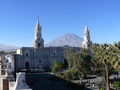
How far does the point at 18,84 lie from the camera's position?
5531 millimetres

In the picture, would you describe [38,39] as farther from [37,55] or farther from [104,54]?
[104,54]

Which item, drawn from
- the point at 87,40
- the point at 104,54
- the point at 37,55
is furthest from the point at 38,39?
the point at 104,54

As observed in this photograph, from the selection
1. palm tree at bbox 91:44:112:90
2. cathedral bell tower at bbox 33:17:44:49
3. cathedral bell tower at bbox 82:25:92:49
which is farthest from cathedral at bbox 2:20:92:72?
palm tree at bbox 91:44:112:90

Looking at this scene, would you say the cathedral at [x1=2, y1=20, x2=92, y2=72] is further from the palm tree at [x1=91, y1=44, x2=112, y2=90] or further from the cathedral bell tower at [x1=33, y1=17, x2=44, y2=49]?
the palm tree at [x1=91, y1=44, x2=112, y2=90]

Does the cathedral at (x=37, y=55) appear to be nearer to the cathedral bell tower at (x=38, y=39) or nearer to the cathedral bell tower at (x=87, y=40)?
the cathedral bell tower at (x=38, y=39)

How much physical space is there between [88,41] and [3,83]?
5863 centimetres

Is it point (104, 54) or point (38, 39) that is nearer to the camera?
point (104, 54)

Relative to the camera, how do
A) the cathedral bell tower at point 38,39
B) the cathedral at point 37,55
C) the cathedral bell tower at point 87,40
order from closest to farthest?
1. the cathedral at point 37,55
2. the cathedral bell tower at point 38,39
3. the cathedral bell tower at point 87,40

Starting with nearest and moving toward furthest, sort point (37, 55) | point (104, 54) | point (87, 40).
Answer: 1. point (104, 54)
2. point (37, 55)
3. point (87, 40)

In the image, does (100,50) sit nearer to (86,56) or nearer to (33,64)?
(86,56)

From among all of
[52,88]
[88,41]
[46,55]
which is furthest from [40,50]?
[52,88]

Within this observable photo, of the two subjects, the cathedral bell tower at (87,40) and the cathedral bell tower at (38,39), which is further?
the cathedral bell tower at (87,40)

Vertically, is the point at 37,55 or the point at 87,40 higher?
the point at 87,40

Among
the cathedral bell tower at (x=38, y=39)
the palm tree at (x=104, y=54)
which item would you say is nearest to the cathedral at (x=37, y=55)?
the cathedral bell tower at (x=38, y=39)
